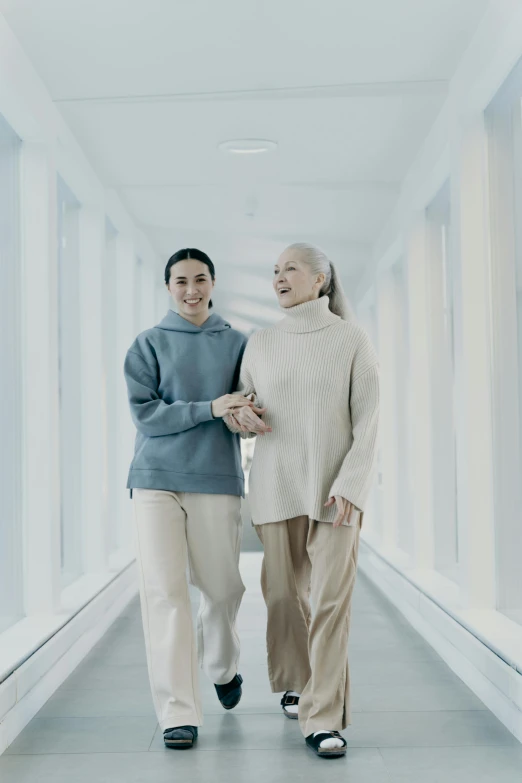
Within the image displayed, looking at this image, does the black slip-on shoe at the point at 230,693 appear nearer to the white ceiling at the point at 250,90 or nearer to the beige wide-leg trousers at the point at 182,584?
the beige wide-leg trousers at the point at 182,584

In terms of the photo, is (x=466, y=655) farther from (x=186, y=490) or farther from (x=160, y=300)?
(x=160, y=300)

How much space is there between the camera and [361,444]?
2611mm

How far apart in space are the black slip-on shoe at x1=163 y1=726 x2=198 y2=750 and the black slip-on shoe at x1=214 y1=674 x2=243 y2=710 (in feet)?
1.06

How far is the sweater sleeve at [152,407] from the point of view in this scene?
9.00 feet

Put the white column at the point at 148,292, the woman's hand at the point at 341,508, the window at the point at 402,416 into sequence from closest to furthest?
the woman's hand at the point at 341,508, the window at the point at 402,416, the white column at the point at 148,292

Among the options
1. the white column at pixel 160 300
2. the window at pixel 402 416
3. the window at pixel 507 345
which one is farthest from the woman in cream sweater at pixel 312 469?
the white column at pixel 160 300

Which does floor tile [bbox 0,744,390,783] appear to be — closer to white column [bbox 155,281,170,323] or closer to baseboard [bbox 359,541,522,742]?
baseboard [bbox 359,541,522,742]

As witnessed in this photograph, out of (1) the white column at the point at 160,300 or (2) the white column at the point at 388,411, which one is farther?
(1) the white column at the point at 160,300

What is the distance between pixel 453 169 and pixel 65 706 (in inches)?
101

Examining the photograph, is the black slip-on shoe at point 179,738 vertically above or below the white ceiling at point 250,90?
below

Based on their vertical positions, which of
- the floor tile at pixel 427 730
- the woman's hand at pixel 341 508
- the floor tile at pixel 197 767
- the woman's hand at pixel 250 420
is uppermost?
the woman's hand at pixel 250 420

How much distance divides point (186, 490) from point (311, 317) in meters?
0.63

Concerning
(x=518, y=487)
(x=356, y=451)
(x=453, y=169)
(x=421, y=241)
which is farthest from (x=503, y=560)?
(x=421, y=241)

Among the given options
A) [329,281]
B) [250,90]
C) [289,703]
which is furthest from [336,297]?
[250,90]
